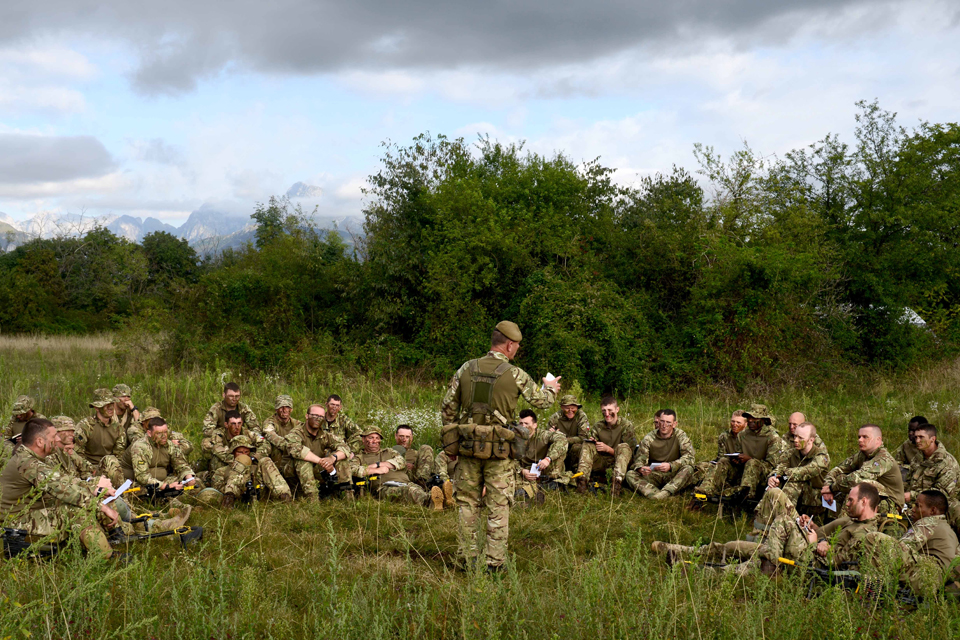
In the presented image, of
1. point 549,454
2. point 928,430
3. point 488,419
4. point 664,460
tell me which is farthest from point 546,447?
point 928,430

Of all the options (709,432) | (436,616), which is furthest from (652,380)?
(436,616)

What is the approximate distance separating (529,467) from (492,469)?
2.85 meters

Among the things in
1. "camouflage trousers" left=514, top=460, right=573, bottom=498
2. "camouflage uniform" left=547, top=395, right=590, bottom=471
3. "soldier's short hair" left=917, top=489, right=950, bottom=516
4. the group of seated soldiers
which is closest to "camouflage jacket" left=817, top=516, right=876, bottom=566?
the group of seated soldiers

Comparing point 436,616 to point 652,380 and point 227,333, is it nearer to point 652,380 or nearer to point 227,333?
point 652,380

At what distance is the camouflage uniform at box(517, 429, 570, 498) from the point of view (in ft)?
27.9

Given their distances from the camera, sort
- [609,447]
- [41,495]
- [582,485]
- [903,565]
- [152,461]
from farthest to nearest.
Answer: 1. [609,447]
2. [582,485]
3. [152,461]
4. [41,495]
5. [903,565]

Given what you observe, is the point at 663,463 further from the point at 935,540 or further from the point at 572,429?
the point at 935,540

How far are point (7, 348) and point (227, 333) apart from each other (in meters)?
6.51

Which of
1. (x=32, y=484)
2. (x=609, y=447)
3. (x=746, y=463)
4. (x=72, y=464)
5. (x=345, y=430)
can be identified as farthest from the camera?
(x=345, y=430)

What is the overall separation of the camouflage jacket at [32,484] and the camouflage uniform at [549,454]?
4.52 metres

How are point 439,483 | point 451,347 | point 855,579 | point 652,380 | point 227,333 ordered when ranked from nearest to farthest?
1. point 855,579
2. point 439,483
3. point 652,380
4. point 451,347
5. point 227,333

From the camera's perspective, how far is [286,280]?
58.0ft

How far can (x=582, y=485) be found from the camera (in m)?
8.32

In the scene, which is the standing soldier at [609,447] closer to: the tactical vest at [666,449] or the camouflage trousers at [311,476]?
the tactical vest at [666,449]
